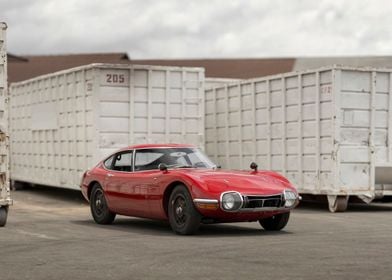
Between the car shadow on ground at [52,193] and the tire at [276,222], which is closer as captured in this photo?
the tire at [276,222]

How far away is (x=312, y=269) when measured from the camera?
7.37m

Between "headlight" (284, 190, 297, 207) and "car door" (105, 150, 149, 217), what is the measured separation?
2086 millimetres

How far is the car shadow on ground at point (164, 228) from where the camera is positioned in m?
10.9

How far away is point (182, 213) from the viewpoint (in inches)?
412

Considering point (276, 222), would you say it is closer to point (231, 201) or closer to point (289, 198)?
point (289, 198)

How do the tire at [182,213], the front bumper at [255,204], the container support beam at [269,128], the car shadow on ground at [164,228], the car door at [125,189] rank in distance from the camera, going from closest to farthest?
the front bumper at [255,204] → the tire at [182,213] → the car shadow on ground at [164,228] → the car door at [125,189] → the container support beam at [269,128]

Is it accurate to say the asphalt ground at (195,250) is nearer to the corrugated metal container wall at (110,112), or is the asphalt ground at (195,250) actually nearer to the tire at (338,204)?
the tire at (338,204)

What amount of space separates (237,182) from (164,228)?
195cm

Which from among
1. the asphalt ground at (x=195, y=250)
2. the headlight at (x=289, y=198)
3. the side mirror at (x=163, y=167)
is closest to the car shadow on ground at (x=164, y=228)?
the asphalt ground at (x=195, y=250)

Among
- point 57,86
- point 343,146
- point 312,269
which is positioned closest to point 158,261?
point 312,269

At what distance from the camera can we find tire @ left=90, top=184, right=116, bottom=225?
1235 centimetres

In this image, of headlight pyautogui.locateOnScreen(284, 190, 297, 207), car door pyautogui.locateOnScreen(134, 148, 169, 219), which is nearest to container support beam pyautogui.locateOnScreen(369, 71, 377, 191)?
headlight pyautogui.locateOnScreen(284, 190, 297, 207)

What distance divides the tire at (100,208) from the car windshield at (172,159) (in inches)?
40.4

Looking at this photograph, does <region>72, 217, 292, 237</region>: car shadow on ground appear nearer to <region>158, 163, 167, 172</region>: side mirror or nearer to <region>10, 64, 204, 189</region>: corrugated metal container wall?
<region>158, 163, 167, 172</region>: side mirror
